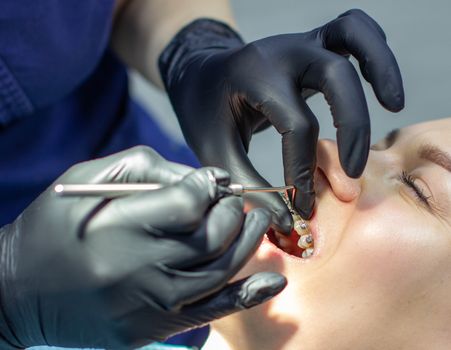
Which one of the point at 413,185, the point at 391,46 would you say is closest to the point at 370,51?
the point at 413,185

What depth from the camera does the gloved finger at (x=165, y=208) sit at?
77 centimetres

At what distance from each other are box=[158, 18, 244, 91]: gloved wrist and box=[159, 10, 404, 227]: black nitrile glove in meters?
0.12

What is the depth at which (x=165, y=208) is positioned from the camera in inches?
30.2

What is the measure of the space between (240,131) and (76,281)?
460 millimetres

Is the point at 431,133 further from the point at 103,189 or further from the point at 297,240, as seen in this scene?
the point at 103,189

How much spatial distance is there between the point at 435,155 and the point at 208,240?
494 millimetres

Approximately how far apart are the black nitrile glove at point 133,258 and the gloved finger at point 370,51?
0.99 feet

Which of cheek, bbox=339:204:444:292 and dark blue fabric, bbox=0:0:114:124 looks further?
dark blue fabric, bbox=0:0:114:124

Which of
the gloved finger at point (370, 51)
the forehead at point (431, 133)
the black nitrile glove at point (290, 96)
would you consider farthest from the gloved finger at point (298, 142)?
the forehead at point (431, 133)

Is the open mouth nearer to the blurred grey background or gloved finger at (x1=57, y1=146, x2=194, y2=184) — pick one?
gloved finger at (x1=57, y1=146, x2=194, y2=184)

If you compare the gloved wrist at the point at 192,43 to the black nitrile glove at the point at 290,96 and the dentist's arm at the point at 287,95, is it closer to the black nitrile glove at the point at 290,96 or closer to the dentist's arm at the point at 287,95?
the dentist's arm at the point at 287,95

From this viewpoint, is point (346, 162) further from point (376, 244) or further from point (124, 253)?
point (124, 253)

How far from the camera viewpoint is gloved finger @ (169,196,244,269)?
2.61 feet

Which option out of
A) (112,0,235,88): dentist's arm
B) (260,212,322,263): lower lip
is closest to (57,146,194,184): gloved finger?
(260,212,322,263): lower lip
